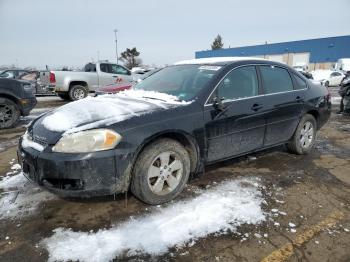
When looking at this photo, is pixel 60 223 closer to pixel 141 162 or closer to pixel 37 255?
pixel 37 255

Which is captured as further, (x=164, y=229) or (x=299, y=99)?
(x=299, y=99)

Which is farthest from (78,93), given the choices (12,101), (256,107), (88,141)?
(88,141)

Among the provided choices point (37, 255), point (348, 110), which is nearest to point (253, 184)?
point (37, 255)

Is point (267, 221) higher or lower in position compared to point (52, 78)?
lower

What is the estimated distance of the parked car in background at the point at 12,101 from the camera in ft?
25.6

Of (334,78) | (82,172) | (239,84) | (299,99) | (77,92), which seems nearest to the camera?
(82,172)

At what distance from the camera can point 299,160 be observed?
529 cm

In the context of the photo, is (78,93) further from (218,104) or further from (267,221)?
(267,221)

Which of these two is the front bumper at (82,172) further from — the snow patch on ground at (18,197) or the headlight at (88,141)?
the snow patch on ground at (18,197)

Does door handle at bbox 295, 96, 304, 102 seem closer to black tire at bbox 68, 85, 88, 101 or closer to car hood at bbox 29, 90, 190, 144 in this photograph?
car hood at bbox 29, 90, 190, 144

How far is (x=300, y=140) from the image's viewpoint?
539cm

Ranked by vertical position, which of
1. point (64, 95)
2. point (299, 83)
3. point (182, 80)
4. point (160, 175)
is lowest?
point (64, 95)

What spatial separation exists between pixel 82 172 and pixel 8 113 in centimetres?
592

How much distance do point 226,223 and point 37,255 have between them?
1.72 meters
